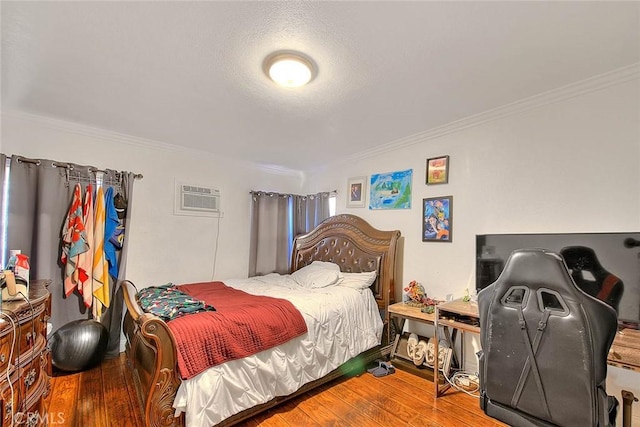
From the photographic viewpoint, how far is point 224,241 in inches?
155

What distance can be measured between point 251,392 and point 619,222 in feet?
9.01

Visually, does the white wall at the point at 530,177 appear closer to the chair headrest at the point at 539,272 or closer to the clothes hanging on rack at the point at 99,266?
the chair headrest at the point at 539,272

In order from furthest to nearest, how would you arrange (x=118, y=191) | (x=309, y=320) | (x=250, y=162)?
(x=250, y=162)
(x=118, y=191)
(x=309, y=320)

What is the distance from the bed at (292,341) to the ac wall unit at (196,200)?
1.06 meters

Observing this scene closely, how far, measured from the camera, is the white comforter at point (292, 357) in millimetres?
1747

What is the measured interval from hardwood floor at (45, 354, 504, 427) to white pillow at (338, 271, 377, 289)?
87cm

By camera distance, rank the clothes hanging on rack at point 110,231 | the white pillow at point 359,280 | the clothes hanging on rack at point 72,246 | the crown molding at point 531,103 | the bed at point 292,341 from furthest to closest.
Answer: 1. the white pillow at point 359,280
2. the clothes hanging on rack at point 110,231
3. the clothes hanging on rack at point 72,246
4. the crown molding at point 531,103
5. the bed at point 292,341

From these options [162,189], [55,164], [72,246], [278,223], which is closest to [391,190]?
[278,223]

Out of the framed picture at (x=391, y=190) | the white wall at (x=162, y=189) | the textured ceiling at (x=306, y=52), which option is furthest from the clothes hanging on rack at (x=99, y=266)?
the framed picture at (x=391, y=190)

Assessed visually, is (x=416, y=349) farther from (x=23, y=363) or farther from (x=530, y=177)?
(x=23, y=363)

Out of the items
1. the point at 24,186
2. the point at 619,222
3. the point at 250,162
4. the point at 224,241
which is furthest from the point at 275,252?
the point at 619,222

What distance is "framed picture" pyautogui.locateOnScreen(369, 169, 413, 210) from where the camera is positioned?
323 centimetres

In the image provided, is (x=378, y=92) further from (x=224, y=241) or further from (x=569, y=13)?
(x=224, y=241)

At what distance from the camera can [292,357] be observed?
87.5 inches
